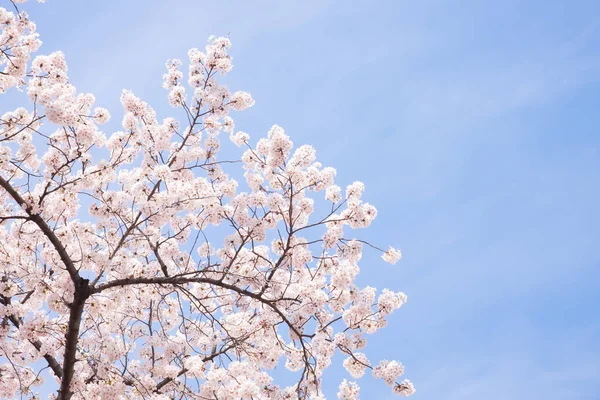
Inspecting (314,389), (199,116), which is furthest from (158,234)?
(314,389)

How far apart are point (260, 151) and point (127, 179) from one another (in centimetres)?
193

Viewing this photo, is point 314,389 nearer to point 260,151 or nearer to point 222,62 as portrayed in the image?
point 260,151

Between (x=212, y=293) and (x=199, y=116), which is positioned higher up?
(x=199, y=116)

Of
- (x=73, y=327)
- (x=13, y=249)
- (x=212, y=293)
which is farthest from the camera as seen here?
(x=212, y=293)

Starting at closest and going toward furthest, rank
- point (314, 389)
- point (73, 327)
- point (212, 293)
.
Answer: point (73, 327) → point (314, 389) → point (212, 293)

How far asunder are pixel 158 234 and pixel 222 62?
276 centimetres

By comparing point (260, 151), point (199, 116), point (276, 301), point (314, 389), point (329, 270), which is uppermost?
point (199, 116)

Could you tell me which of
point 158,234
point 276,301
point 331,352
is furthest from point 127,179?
point 331,352

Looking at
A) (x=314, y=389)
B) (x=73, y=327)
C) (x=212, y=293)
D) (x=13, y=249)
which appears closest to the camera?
(x=73, y=327)

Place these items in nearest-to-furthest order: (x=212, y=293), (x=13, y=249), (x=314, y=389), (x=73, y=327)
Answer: (x=73, y=327) → (x=314, y=389) → (x=13, y=249) → (x=212, y=293)

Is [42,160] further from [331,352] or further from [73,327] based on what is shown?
[331,352]

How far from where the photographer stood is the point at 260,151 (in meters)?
8.87

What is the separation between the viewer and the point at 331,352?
27.3ft

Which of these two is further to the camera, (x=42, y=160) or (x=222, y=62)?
(x=222, y=62)
